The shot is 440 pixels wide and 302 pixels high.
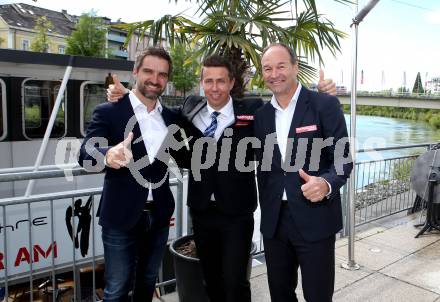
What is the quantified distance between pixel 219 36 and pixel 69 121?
3918 mm

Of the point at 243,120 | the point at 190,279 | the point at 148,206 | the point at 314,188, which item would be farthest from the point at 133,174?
the point at 190,279

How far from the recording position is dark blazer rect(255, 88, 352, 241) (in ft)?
7.16

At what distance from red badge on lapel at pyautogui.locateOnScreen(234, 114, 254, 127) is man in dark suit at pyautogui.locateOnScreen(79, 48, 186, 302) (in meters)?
0.48

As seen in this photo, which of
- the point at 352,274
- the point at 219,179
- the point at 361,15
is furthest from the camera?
the point at 352,274

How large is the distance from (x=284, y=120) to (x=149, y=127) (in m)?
0.84

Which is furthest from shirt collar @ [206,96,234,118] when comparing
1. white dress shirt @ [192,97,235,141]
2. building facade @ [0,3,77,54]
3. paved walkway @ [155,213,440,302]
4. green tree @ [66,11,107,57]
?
building facade @ [0,3,77,54]

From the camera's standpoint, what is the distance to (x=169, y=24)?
12.5 ft

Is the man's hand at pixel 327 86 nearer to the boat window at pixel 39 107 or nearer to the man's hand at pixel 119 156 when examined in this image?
the man's hand at pixel 119 156

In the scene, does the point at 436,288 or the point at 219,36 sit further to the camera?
the point at 436,288

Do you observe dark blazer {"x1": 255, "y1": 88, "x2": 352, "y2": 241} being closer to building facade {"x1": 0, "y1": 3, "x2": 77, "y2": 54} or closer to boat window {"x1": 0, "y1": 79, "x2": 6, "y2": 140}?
boat window {"x1": 0, "y1": 79, "x2": 6, "y2": 140}

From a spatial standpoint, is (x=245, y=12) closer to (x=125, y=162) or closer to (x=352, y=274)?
(x=125, y=162)

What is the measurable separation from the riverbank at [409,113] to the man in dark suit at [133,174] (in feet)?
97.8

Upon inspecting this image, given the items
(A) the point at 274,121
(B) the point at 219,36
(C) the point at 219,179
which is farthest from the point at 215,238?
(B) the point at 219,36

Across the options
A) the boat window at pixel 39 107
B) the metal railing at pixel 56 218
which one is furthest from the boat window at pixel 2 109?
the metal railing at pixel 56 218
